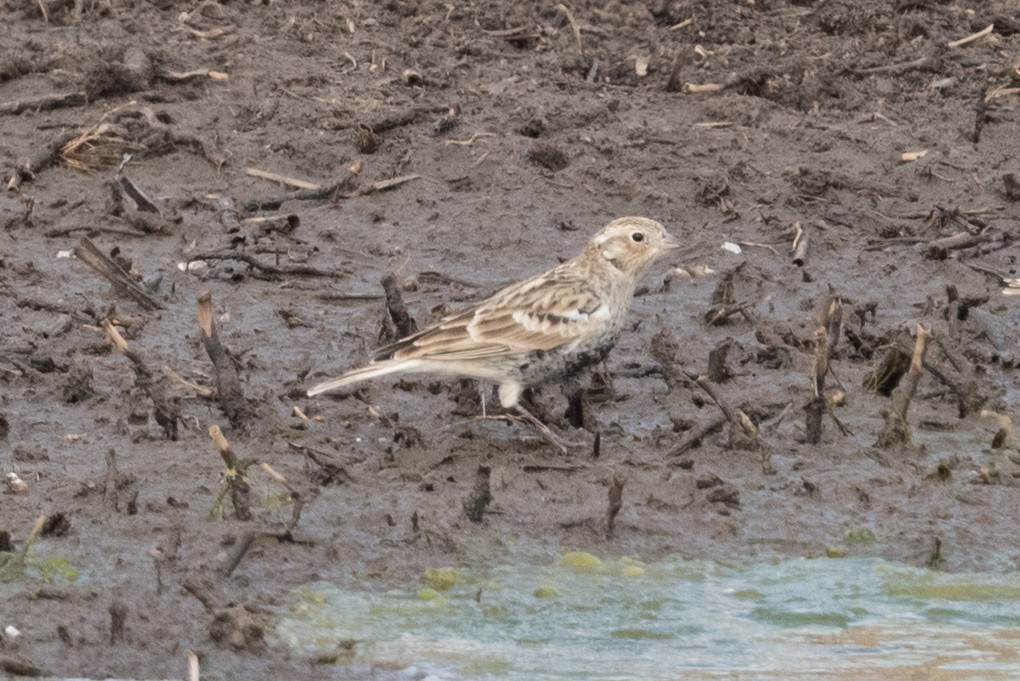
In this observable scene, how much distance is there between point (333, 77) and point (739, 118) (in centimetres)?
290

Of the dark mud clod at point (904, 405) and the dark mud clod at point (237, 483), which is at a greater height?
the dark mud clod at point (904, 405)

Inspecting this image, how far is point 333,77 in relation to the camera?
12.7 m

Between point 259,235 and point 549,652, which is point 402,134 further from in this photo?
point 549,652

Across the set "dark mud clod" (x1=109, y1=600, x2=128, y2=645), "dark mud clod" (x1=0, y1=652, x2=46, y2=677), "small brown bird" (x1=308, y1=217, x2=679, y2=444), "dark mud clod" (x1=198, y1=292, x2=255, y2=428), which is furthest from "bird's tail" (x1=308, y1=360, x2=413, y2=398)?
"dark mud clod" (x1=0, y1=652, x2=46, y2=677)

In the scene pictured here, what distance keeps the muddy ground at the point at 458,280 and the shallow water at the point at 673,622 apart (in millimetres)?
149

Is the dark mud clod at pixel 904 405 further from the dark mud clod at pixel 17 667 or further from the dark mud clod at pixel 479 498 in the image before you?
the dark mud clod at pixel 17 667

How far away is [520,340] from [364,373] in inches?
30.1

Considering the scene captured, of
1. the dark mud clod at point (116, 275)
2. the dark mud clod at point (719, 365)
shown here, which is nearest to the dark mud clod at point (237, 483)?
the dark mud clod at point (116, 275)

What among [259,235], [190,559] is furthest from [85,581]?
[259,235]

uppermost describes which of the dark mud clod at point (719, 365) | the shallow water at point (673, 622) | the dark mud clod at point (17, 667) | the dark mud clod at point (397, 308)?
the dark mud clod at point (397, 308)

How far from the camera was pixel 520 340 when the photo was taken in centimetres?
859

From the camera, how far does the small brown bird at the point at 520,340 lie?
8578 mm

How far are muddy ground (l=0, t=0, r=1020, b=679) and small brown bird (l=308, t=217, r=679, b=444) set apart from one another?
0.33 metres

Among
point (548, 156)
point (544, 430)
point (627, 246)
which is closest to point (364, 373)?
point (544, 430)
